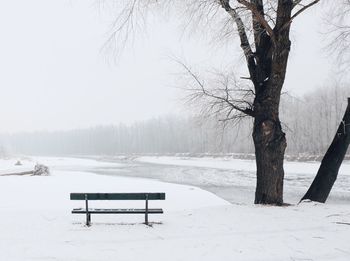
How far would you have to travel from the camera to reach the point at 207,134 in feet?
64.5

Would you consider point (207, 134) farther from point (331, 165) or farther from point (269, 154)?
point (269, 154)

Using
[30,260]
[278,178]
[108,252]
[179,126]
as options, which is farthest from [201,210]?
[179,126]

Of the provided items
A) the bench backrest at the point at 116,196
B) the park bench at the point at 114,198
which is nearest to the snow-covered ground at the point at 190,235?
the park bench at the point at 114,198

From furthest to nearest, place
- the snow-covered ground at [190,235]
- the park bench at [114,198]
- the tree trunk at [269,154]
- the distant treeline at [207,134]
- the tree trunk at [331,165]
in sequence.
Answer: the distant treeline at [207,134]
the tree trunk at [331,165]
the tree trunk at [269,154]
the park bench at [114,198]
the snow-covered ground at [190,235]

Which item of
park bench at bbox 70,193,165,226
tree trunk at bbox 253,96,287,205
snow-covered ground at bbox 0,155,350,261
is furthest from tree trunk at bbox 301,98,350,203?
park bench at bbox 70,193,165,226

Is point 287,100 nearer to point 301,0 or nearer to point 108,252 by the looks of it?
point 301,0

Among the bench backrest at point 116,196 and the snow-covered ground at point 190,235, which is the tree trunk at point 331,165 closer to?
the snow-covered ground at point 190,235

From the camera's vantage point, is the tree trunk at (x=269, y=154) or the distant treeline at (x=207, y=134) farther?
the distant treeline at (x=207, y=134)

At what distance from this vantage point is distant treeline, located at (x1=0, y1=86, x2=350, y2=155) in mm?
12170

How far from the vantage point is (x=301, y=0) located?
8.81 m

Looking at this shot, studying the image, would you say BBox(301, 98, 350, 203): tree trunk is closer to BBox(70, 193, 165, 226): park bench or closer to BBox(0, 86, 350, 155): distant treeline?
BBox(0, 86, 350, 155): distant treeline

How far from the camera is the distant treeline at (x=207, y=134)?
→ 1217 centimetres

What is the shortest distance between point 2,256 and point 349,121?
8201 mm

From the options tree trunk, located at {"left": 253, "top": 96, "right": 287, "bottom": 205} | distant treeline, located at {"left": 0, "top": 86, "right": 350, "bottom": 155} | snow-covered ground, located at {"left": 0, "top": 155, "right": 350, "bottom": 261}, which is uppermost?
distant treeline, located at {"left": 0, "top": 86, "right": 350, "bottom": 155}
